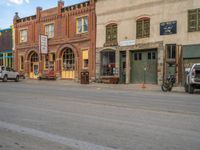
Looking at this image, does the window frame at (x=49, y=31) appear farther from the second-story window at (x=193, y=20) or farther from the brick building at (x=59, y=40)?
the second-story window at (x=193, y=20)

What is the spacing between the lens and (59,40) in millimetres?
37969

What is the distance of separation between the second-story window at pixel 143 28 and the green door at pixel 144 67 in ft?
5.31

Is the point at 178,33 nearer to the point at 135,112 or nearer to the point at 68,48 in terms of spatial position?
the point at 68,48

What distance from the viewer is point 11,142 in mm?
6180

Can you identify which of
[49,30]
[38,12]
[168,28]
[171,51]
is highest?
[38,12]

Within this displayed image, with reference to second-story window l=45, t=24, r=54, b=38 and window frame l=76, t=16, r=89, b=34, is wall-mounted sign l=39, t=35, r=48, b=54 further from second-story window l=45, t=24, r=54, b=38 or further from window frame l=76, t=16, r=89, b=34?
window frame l=76, t=16, r=89, b=34

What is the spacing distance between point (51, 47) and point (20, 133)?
3294 cm

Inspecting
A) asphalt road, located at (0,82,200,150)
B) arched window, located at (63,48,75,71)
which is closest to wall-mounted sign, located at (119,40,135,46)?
arched window, located at (63,48,75,71)

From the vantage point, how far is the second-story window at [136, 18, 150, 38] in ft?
95.9

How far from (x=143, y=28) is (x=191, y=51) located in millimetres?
5356

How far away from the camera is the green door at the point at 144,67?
29234mm

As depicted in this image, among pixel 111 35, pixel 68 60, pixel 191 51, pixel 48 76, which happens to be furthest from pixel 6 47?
pixel 191 51

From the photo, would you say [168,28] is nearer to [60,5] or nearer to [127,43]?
[127,43]

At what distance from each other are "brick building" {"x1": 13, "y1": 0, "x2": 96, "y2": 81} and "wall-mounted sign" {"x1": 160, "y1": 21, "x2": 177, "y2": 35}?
Answer: 28.2ft
